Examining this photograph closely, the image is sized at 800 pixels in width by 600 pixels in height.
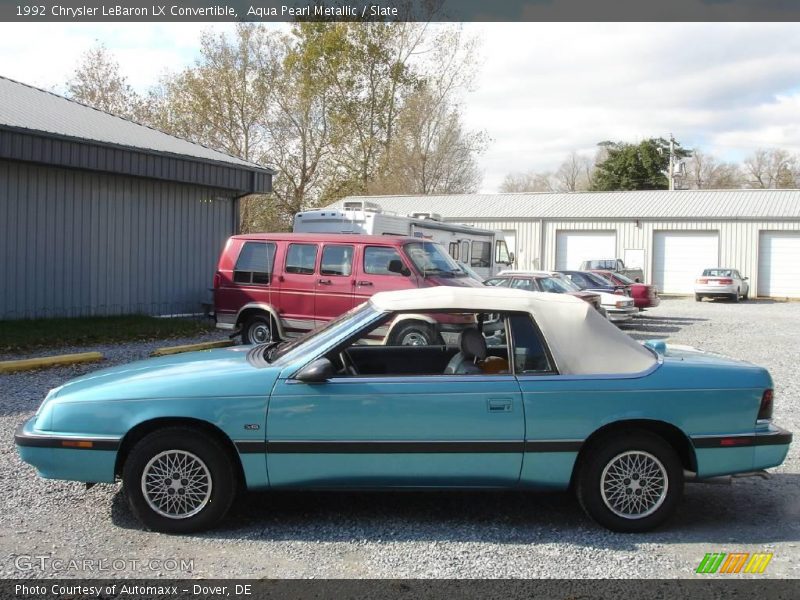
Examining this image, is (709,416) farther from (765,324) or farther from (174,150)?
(765,324)

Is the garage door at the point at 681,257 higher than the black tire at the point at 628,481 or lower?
higher

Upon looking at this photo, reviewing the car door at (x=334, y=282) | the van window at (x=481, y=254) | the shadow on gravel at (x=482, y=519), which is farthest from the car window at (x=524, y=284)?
the shadow on gravel at (x=482, y=519)

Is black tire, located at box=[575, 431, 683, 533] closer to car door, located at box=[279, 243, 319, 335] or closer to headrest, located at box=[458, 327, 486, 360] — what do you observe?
headrest, located at box=[458, 327, 486, 360]

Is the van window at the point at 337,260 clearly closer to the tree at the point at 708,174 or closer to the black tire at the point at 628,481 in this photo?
the black tire at the point at 628,481

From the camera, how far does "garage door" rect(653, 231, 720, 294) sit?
36.1m

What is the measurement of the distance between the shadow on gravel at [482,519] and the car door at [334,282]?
6771 mm

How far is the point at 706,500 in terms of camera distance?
5.71m

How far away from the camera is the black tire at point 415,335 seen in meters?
5.74

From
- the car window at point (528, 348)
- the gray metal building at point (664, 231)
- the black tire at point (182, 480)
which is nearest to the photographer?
the black tire at point (182, 480)

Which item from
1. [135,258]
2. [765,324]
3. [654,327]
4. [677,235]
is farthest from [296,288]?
[677,235]

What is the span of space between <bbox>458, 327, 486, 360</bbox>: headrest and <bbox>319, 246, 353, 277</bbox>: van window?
7.08m

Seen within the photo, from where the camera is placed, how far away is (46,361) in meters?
10.7

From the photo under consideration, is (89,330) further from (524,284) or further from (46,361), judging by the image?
(524,284)

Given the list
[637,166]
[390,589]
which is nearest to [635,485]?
[390,589]
